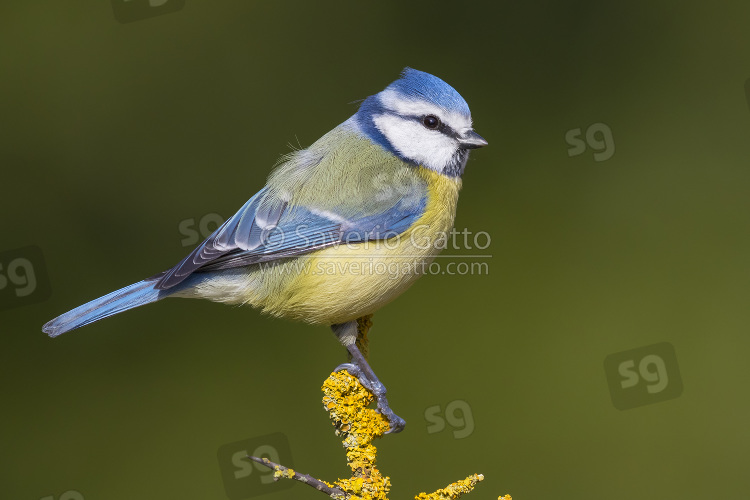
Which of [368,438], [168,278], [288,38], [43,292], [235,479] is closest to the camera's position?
[368,438]

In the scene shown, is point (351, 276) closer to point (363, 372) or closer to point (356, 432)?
point (363, 372)

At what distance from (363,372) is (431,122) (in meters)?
0.74

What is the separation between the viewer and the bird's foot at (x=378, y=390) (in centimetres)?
205

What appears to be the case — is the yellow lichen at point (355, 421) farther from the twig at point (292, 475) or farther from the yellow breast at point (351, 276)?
the yellow breast at point (351, 276)

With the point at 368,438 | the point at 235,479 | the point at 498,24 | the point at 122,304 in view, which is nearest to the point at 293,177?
the point at 122,304

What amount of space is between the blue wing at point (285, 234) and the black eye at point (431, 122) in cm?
29

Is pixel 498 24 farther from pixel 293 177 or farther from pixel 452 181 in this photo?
pixel 293 177

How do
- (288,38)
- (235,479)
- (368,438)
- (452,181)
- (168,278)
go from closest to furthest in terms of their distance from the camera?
(368,438), (168,278), (452,181), (235,479), (288,38)

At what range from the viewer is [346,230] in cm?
221

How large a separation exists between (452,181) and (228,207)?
1211mm

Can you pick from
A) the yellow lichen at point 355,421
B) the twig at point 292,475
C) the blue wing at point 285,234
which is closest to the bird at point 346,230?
the blue wing at point 285,234

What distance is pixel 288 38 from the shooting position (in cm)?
343

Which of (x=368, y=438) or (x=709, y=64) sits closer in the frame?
(x=368, y=438)

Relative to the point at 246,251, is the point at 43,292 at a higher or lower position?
higher
